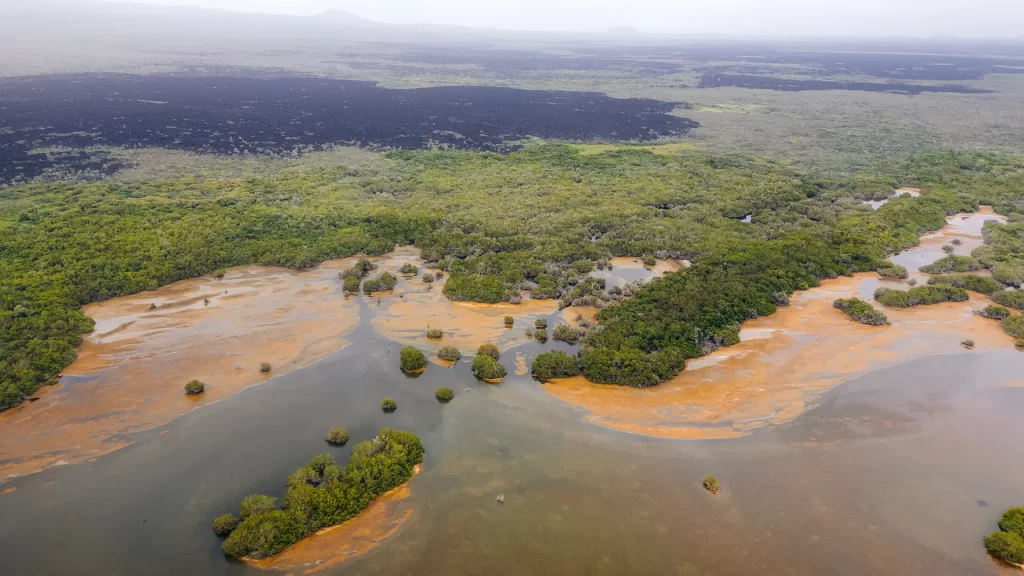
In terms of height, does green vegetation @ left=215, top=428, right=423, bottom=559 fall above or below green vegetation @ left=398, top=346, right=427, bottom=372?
below

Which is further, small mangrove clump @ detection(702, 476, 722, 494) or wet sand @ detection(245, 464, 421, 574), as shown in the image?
small mangrove clump @ detection(702, 476, 722, 494)

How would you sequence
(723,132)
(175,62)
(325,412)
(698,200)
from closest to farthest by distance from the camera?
(325,412), (698,200), (723,132), (175,62)

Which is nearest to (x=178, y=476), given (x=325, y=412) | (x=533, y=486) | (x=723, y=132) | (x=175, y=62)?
(x=325, y=412)

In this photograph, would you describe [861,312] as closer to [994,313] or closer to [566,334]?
[994,313]

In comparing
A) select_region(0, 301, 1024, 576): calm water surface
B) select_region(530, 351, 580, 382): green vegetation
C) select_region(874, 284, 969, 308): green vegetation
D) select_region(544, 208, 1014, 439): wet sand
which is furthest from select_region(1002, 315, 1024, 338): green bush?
select_region(530, 351, 580, 382): green vegetation

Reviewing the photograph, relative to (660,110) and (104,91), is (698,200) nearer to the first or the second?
(660,110)

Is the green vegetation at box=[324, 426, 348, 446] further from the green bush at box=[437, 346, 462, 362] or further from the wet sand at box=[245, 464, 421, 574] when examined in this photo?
the green bush at box=[437, 346, 462, 362]

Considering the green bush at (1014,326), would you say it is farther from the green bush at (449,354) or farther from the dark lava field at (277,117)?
the dark lava field at (277,117)

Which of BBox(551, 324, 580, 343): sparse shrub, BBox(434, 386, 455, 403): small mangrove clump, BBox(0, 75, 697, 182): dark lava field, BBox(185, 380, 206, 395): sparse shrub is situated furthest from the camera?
BBox(0, 75, 697, 182): dark lava field
